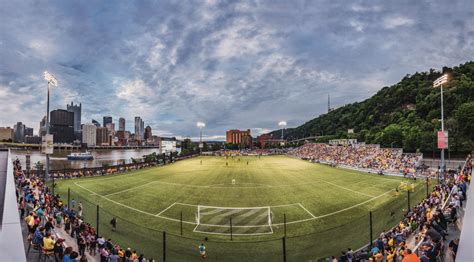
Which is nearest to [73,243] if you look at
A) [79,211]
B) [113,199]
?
[79,211]

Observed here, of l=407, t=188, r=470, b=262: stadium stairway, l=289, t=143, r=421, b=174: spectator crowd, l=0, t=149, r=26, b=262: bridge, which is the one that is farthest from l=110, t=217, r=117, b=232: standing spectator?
l=289, t=143, r=421, b=174: spectator crowd

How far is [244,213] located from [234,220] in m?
1.88

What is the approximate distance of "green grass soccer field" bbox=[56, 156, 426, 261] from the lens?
588 inches

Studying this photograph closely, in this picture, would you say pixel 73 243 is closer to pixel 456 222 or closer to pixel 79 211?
pixel 79 211

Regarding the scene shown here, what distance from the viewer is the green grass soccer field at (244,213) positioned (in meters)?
14.9

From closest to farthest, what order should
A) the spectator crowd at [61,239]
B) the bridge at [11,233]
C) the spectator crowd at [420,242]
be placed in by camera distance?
the bridge at [11,233] → the spectator crowd at [420,242] → the spectator crowd at [61,239]

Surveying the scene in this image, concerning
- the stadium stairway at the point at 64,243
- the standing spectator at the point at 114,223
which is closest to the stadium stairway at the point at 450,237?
the stadium stairway at the point at 64,243

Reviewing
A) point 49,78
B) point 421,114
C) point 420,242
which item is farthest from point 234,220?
point 421,114

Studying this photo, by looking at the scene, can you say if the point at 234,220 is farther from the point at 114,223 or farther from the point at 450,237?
the point at 450,237

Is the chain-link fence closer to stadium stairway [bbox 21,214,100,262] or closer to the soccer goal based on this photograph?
the soccer goal

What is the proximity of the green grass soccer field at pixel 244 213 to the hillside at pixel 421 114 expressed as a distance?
3153 centimetres

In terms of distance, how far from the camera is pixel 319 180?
38.0 m

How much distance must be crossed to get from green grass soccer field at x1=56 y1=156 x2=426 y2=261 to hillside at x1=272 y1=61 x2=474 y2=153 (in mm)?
31535

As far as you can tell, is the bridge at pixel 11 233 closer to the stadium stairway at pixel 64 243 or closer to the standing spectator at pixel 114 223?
the stadium stairway at pixel 64 243
